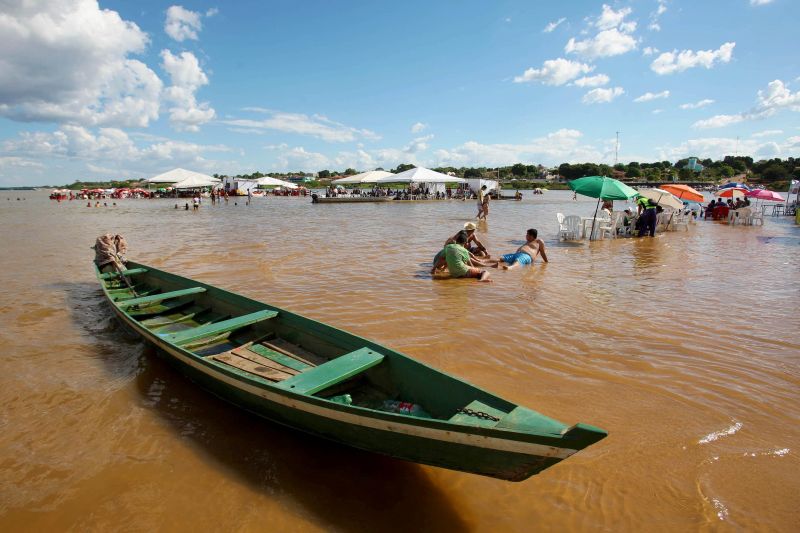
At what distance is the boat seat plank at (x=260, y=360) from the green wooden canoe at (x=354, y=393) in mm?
11

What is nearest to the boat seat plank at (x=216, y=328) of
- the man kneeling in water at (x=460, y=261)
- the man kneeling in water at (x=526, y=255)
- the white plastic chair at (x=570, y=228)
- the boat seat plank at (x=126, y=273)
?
the boat seat plank at (x=126, y=273)

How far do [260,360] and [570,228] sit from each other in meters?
12.6

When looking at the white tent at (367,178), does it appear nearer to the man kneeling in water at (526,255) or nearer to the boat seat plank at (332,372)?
the man kneeling in water at (526,255)

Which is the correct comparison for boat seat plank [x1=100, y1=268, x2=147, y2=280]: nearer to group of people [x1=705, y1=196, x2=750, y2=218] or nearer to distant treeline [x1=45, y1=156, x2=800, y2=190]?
group of people [x1=705, y1=196, x2=750, y2=218]

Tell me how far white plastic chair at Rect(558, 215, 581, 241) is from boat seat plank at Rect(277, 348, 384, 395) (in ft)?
40.5

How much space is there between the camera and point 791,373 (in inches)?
179

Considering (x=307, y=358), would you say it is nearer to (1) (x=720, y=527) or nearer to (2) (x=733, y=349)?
(1) (x=720, y=527)

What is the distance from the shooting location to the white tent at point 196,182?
35156 millimetres

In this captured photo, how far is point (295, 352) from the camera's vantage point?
4695 mm

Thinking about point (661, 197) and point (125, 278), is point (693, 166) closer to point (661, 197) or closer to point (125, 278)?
point (661, 197)

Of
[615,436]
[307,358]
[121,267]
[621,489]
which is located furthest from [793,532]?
[121,267]

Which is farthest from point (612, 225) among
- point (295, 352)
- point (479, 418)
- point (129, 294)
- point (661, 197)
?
point (129, 294)

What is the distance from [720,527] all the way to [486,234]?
1492 centimetres

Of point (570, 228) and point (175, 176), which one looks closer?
point (570, 228)
